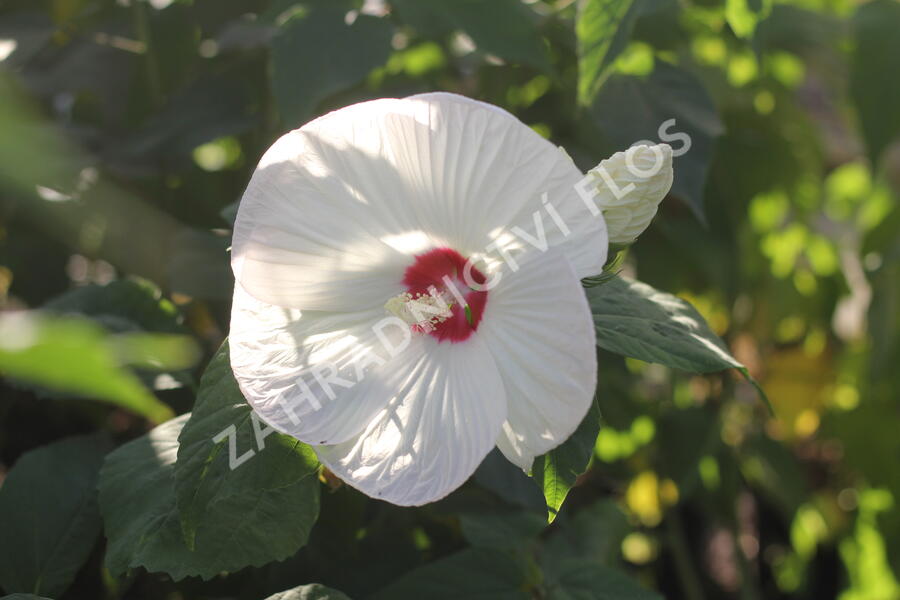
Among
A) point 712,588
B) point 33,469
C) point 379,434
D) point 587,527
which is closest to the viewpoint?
point 379,434

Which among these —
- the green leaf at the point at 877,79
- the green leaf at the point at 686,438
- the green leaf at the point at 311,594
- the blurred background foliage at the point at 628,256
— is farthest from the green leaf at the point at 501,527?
the green leaf at the point at 877,79

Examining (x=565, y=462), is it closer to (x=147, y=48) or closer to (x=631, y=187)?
(x=631, y=187)

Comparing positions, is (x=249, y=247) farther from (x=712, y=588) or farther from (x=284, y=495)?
(x=712, y=588)

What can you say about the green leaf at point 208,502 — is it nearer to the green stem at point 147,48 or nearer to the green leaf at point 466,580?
the green leaf at point 466,580

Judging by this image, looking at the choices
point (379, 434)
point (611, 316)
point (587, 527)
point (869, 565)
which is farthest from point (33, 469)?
point (869, 565)

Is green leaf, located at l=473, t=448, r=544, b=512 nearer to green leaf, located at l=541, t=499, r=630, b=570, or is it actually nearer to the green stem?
green leaf, located at l=541, t=499, r=630, b=570

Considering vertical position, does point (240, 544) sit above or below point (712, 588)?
above

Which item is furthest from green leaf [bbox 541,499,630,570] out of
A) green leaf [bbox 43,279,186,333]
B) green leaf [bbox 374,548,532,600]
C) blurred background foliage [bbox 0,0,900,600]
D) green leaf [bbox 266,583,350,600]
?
green leaf [bbox 43,279,186,333]
